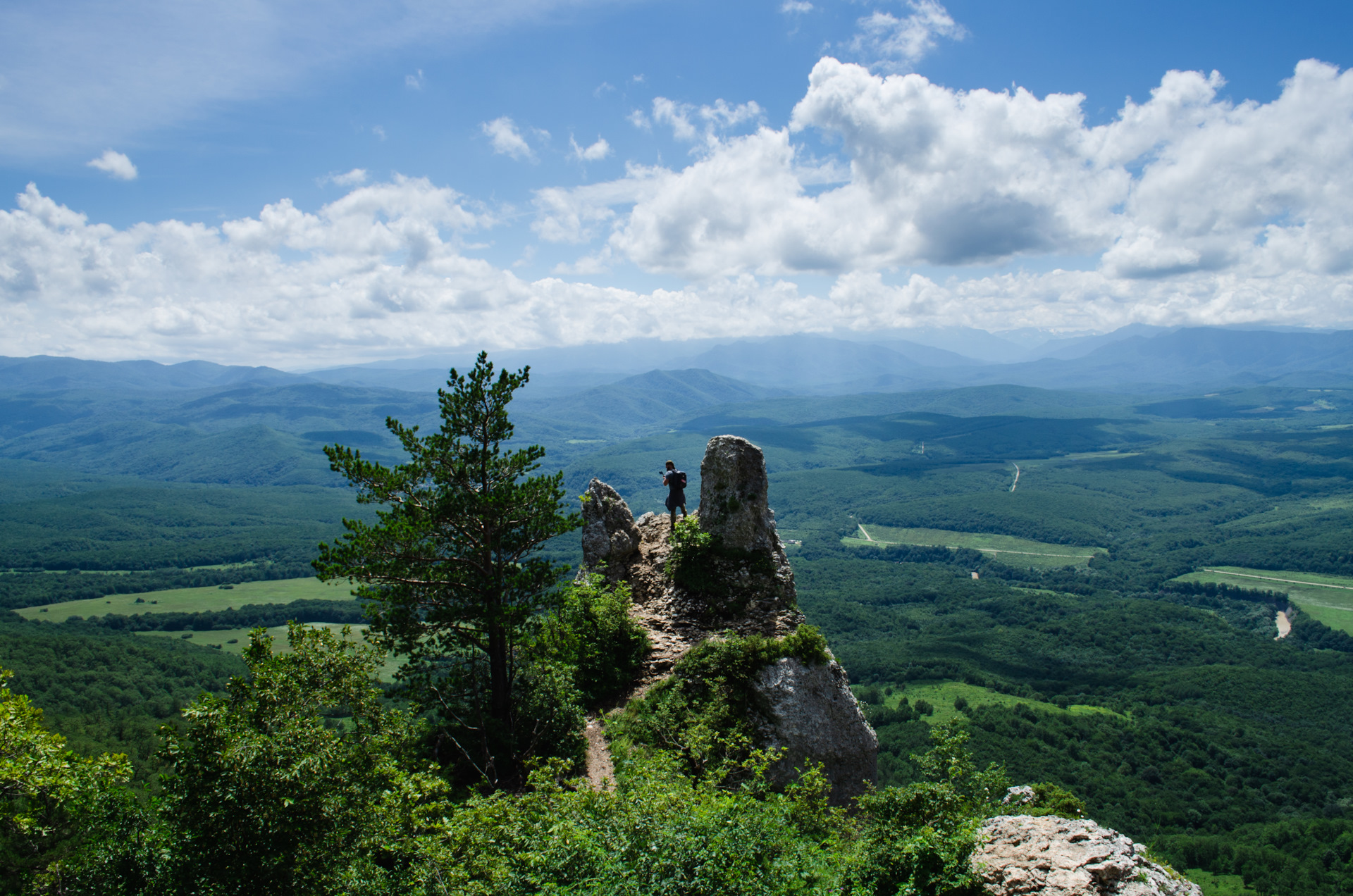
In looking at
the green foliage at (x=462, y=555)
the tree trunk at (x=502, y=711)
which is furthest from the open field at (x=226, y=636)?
the green foliage at (x=462, y=555)

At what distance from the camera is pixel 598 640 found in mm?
24938

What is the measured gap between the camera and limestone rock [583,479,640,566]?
32.2 meters

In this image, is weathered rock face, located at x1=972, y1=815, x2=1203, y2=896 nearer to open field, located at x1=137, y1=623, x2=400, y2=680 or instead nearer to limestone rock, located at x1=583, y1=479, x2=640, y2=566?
limestone rock, located at x1=583, y1=479, x2=640, y2=566

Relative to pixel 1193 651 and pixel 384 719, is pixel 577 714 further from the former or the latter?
pixel 1193 651

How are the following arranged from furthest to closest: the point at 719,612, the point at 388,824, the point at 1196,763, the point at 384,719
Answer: the point at 1196,763, the point at 719,612, the point at 384,719, the point at 388,824

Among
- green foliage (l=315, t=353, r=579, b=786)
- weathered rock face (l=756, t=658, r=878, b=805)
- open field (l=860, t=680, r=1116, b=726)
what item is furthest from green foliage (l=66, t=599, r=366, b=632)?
weathered rock face (l=756, t=658, r=878, b=805)

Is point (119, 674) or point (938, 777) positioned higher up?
point (938, 777)

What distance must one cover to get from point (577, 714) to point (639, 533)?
47.0 ft

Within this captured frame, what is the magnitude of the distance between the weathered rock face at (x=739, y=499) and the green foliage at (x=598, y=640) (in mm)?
5144

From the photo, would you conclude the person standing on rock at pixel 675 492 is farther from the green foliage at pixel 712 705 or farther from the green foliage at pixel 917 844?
the green foliage at pixel 917 844

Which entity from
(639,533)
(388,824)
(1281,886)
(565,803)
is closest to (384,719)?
(388,824)

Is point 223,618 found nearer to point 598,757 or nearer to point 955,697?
point 955,697

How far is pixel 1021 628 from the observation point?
166 metres

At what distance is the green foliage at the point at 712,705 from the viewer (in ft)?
61.8
